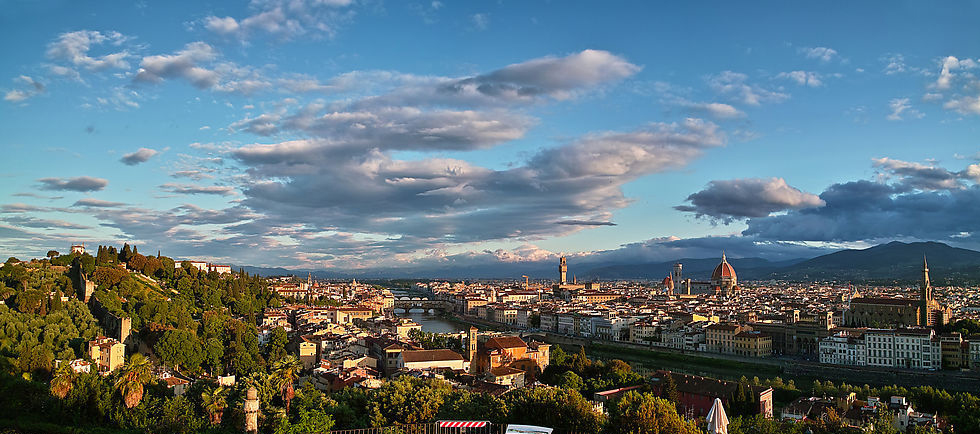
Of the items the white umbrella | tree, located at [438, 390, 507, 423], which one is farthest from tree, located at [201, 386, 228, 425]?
the white umbrella

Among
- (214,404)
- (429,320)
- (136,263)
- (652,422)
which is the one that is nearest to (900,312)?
(429,320)

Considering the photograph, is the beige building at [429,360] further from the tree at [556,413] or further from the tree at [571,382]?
the tree at [556,413]

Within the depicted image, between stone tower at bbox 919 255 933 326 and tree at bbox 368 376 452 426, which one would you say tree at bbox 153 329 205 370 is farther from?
stone tower at bbox 919 255 933 326

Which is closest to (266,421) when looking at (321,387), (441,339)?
(321,387)

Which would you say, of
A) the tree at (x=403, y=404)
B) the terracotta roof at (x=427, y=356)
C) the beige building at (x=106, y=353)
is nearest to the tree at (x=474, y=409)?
the tree at (x=403, y=404)

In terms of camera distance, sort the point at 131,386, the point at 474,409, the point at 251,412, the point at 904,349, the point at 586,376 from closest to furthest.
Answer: the point at 251,412, the point at 474,409, the point at 131,386, the point at 586,376, the point at 904,349

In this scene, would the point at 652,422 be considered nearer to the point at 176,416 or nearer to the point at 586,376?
the point at 176,416
